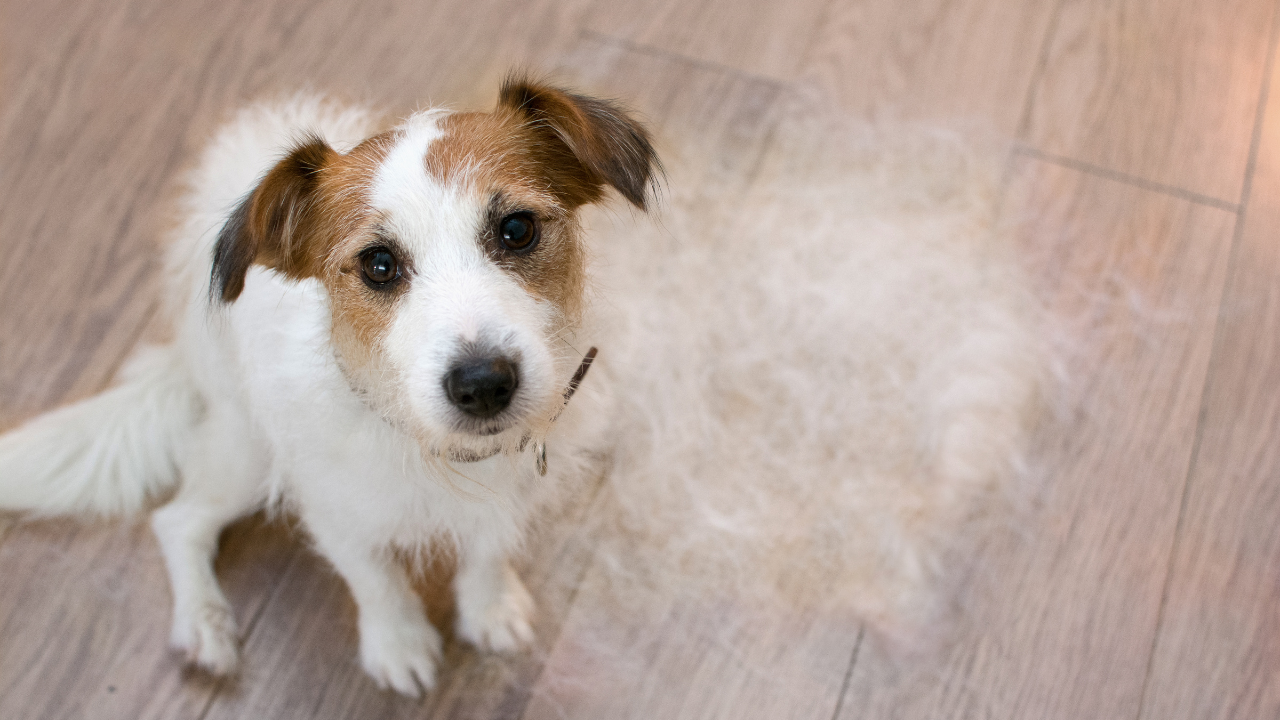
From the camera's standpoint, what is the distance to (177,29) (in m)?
2.11

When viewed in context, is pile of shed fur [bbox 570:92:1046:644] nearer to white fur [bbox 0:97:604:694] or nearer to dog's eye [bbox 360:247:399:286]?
white fur [bbox 0:97:604:694]

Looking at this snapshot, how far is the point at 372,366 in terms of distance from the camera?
113 cm

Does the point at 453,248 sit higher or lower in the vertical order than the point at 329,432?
higher

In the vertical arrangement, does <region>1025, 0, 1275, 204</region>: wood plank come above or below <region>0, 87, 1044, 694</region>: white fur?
above

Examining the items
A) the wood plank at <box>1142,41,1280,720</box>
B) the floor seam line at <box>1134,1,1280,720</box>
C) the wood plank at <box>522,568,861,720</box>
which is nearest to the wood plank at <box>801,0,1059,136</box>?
the floor seam line at <box>1134,1,1280,720</box>

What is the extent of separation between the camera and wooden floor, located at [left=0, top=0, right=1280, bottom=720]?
1607 mm

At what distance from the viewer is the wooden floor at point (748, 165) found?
1607 millimetres

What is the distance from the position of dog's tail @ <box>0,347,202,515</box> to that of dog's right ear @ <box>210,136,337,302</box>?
0.55 metres

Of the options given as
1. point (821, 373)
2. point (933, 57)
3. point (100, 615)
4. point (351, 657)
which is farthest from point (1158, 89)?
point (100, 615)

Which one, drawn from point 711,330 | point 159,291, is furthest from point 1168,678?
point 159,291

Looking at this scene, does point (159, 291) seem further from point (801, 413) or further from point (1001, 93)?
point (1001, 93)

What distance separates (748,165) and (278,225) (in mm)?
1173

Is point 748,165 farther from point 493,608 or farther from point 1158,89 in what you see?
point 493,608

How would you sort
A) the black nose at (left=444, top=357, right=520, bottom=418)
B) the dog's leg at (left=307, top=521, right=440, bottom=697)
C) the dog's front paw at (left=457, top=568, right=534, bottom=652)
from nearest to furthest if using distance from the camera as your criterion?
the black nose at (left=444, top=357, right=520, bottom=418) → the dog's leg at (left=307, top=521, right=440, bottom=697) → the dog's front paw at (left=457, top=568, right=534, bottom=652)
